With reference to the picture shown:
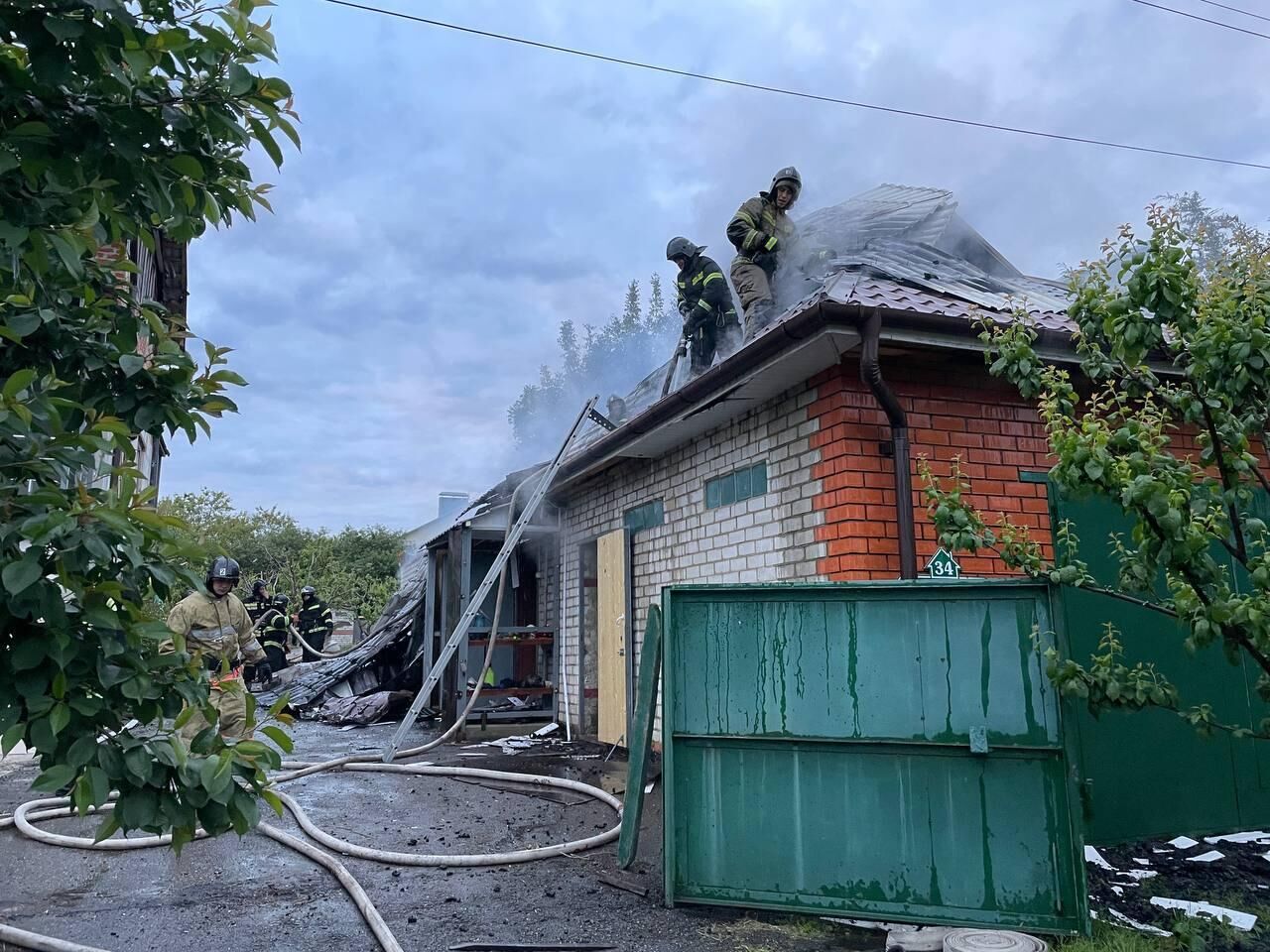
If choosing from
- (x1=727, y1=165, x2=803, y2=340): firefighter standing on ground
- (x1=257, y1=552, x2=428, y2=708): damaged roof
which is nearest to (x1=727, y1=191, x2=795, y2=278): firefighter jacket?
(x1=727, y1=165, x2=803, y2=340): firefighter standing on ground

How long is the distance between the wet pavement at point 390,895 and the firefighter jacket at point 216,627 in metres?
1.43

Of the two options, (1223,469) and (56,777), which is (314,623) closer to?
(56,777)

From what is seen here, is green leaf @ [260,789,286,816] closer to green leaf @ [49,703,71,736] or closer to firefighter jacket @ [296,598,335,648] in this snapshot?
green leaf @ [49,703,71,736]

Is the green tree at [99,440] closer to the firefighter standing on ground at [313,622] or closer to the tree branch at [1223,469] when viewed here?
the tree branch at [1223,469]

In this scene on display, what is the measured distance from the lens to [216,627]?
6797 millimetres

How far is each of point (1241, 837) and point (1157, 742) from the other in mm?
763

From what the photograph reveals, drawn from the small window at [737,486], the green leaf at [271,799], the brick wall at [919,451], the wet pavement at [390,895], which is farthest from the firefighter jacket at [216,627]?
the green leaf at [271,799]

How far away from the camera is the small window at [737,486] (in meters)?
6.25

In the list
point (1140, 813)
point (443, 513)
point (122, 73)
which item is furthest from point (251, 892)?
point (443, 513)

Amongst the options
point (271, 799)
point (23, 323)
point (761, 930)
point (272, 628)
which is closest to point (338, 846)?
→ point (761, 930)

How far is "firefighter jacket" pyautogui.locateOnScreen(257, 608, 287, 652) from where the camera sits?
15508 mm

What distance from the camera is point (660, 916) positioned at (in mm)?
3820

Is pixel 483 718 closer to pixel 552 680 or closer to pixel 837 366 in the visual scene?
pixel 552 680

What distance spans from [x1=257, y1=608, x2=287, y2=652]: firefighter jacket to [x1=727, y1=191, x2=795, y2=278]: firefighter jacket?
10.9 meters
